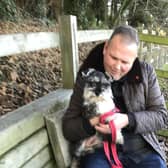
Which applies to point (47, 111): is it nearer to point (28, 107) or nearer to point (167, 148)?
point (28, 107)

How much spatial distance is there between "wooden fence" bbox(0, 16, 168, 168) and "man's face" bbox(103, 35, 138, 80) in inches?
26.5

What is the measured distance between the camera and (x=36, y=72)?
587 centimetres

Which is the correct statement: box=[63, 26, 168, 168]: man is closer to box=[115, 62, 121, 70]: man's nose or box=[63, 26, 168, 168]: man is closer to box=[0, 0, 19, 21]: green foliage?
box=[115, 62, 121, 70]: man's nose

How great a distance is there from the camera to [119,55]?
2686mm

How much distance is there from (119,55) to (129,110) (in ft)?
1.48

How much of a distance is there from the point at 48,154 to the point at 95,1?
9967 millimetres

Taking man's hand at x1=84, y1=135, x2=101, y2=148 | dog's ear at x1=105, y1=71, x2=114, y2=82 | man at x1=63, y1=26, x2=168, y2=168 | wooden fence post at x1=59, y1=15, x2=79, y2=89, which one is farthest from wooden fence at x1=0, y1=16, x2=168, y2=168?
dog's ear at x1=105, y1=71, x2=114, y2=82

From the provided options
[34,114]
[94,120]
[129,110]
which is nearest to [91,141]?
[94,120]

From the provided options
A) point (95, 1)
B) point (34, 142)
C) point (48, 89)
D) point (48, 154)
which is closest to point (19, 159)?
point (34, 142)

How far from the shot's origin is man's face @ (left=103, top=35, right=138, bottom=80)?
2690 millimetres

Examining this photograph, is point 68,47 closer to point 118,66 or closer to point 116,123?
point 118,66

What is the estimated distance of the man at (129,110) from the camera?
9.06ft

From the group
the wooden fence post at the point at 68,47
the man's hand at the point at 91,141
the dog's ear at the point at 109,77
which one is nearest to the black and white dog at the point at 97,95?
the dog's ear at the point at 109,77

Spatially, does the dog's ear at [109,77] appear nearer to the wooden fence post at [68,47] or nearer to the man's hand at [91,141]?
the man's hand at [91,141]
